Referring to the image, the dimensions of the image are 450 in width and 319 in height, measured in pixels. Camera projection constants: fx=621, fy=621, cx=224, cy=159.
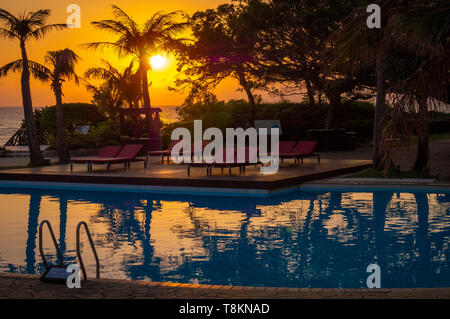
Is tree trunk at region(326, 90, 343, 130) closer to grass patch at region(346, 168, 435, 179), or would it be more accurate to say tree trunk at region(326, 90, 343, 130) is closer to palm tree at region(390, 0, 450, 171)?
grass patch at region(346, 168, 435, 179)

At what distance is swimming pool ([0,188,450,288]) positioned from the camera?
7.66 meters

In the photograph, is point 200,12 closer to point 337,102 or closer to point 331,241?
point 337,102

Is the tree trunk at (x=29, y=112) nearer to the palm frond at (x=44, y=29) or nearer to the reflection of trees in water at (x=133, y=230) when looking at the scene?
the palm frond at (x=44, y=29)

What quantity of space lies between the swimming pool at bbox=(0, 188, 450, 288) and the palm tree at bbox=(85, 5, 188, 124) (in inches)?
527

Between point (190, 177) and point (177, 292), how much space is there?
401 inches

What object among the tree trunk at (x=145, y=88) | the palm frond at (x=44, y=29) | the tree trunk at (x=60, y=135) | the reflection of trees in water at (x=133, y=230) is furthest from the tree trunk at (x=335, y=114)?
the reflection of trees in water at (x=133, y=230)

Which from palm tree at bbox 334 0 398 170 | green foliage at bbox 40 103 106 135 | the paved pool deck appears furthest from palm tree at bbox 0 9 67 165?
the paved pool deck

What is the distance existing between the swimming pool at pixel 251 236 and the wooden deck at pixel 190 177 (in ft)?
1.59

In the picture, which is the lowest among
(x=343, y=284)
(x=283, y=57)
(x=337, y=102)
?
(x=343, y=284)

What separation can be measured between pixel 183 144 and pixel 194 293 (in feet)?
52.1

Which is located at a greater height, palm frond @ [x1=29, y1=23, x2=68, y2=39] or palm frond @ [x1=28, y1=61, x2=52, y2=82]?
palm frond @ [x1=29, y1=23, x2=68, y2=39]

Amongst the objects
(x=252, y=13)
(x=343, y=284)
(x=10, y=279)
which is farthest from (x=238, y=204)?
(x=252, y=13)

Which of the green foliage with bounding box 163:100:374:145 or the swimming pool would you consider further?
the green foliage with bounding box 163:100:374:145

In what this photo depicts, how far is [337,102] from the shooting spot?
1214 inches
